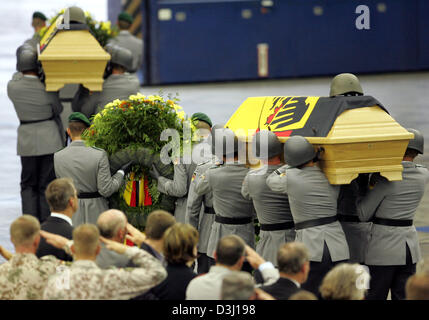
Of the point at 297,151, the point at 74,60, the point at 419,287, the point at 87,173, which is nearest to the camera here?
the point at 419,287

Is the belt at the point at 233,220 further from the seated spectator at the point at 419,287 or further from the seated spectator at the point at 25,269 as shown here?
the seated spectator at the point at 419,287

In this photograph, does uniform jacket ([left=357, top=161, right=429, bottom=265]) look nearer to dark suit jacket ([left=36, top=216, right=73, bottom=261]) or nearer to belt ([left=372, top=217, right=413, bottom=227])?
belt ([left=372, top=217, right=413, bottom=227])

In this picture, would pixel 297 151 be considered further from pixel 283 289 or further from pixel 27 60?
pixel 27 60

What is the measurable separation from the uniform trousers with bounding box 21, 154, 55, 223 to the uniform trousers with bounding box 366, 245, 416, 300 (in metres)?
4.55

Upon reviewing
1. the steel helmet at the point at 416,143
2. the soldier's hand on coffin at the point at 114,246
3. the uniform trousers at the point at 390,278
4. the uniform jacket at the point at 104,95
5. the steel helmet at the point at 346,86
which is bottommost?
the uniform trousers at the point at 390,278

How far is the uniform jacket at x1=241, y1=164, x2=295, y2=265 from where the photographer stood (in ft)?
18.1

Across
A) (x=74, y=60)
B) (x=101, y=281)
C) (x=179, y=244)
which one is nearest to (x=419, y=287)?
(x=179, y=244)

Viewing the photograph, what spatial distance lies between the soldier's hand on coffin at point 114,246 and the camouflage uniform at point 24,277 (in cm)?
32

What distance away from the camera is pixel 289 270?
13.1 feet

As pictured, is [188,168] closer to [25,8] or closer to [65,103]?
[65,103]

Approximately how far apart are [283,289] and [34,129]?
5546mm

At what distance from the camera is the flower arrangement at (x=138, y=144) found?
655cm

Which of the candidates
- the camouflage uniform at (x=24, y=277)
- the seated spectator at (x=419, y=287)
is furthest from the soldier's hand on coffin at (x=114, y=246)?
the seated spectator at (x=419, y=287)

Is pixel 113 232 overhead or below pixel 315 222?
overhead
